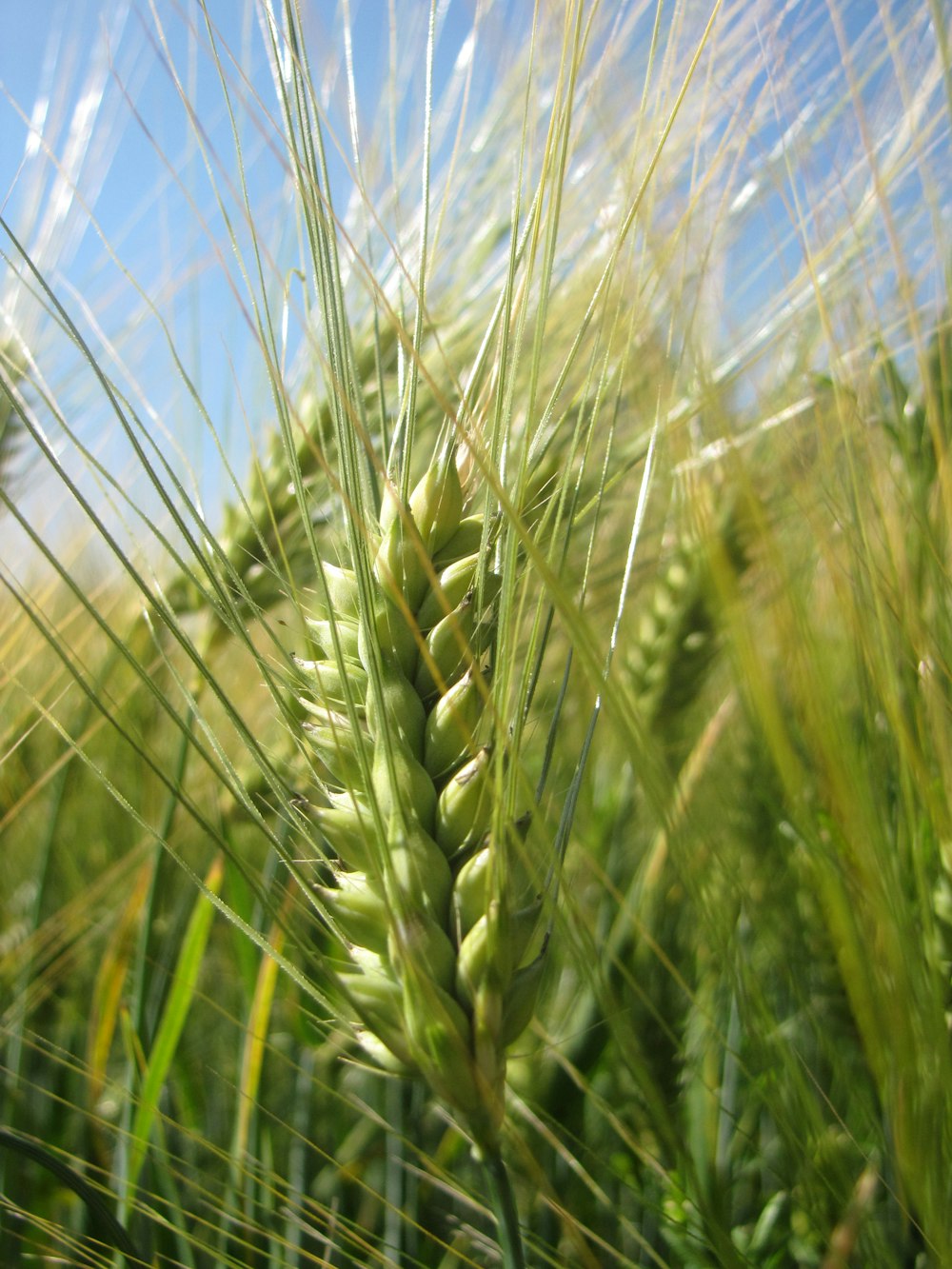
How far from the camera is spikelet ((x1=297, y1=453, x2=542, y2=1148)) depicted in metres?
0.32

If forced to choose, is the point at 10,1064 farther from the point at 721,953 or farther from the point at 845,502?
the point at 845,502

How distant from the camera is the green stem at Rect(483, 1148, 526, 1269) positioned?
30 cm

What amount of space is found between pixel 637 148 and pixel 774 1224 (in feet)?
2.12

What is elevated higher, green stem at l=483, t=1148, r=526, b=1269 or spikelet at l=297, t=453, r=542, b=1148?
spikelet at l=297, t=453, r=542, b=1148

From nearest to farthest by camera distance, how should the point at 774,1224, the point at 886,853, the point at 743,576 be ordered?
the point at 886,853 → the point at 774,1224 → the point at 743,576

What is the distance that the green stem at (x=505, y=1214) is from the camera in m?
0.30

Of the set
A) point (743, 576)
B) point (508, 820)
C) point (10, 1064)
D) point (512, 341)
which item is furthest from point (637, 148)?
point (10, 1064)

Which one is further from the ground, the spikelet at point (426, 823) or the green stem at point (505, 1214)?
the spikelet at point (426, 823)

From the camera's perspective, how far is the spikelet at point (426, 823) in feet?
1.05

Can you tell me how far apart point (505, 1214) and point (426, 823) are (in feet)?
0.45

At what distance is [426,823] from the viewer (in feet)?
1.20

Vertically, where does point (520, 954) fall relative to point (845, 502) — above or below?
below

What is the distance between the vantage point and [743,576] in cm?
87

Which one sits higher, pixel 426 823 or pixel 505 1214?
pixel 426 823
